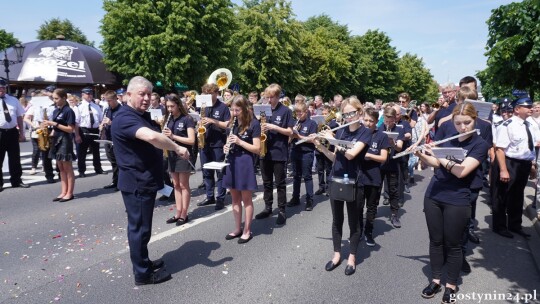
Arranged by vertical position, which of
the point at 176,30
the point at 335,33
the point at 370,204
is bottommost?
the point at 370,204

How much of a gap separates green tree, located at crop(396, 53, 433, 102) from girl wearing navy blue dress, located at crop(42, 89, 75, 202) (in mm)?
71836

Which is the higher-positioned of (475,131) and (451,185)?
(475,131)

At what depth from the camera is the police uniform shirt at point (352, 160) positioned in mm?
4328

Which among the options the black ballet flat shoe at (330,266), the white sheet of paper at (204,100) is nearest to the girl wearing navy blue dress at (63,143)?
the white sheet of paper at (204,100)

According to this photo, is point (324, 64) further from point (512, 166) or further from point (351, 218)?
point (351, 218)

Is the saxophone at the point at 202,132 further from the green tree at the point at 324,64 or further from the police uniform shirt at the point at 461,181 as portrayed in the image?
the green tree at the point at 324,64

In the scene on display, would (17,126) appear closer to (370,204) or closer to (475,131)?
(370,204)

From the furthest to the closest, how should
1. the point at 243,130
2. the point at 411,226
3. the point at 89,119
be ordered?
the point at 89,119 → the point at 411,226 → the point at 243,130

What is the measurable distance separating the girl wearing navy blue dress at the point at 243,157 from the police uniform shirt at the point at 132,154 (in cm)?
133

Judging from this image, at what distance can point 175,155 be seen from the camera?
5742 millimetres

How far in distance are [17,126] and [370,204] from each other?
820cm

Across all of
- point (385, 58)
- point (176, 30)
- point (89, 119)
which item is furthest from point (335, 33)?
point (89, 119)

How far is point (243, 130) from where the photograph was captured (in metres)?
5.23

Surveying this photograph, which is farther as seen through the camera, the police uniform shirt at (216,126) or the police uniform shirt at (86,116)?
the police uniform shirt at (86,116)
